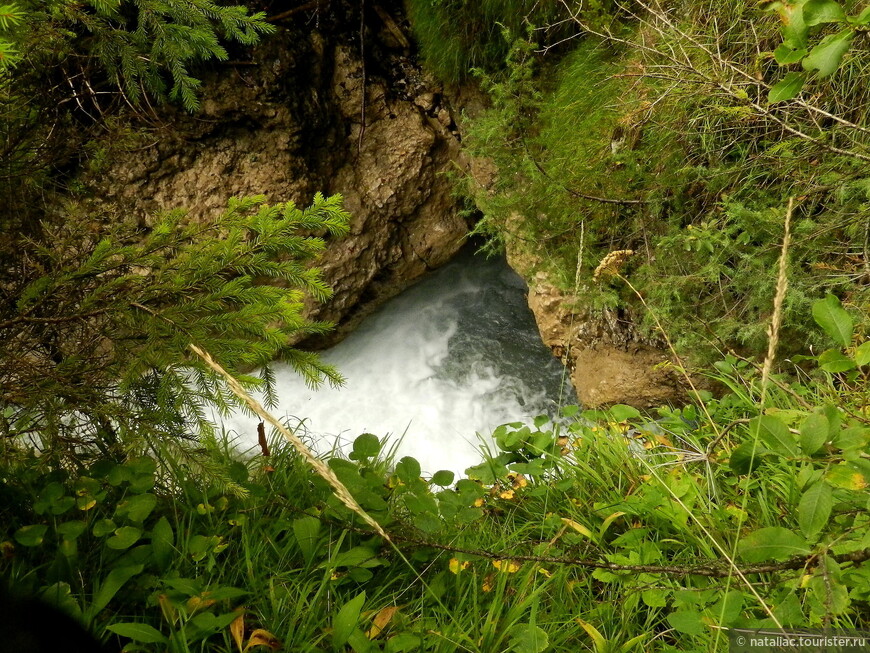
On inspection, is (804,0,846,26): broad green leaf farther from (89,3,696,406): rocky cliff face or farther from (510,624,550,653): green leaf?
(89,3,696,406): rocky cliff face

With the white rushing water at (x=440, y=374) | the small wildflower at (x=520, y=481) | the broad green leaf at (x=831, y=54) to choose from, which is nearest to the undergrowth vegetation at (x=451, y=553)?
the small wildflower at (x=520, y=481)

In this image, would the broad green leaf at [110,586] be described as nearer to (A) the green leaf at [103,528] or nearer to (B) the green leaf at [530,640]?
(A) the green leaf at [103,528]

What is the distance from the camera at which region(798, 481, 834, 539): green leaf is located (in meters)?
0.93

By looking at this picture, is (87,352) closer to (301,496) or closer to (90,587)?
(90,587)

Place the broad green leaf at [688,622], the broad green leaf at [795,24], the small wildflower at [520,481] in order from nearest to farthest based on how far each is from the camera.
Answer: the broad green leaf at [795,24] < the broad green leaf at [688,622] < the small wildflower at [520,481]

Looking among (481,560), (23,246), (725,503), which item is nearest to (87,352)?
(23,246)

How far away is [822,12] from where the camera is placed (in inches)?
39.2

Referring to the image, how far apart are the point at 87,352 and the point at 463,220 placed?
126 inches

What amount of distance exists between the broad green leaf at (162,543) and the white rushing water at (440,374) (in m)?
2.20

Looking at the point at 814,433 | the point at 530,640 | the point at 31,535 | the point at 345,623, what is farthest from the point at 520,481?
the point at 31,535

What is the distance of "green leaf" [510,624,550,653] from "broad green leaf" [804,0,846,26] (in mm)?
1603

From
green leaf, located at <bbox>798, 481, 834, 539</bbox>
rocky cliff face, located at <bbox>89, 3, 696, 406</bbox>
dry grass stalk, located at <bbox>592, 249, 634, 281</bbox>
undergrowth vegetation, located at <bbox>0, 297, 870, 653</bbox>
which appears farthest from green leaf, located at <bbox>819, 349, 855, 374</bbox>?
rocky cliff face, located at <bbox>89, 3, 696, 406</bbox>

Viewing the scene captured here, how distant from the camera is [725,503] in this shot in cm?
192

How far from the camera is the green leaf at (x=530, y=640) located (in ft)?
4.67
